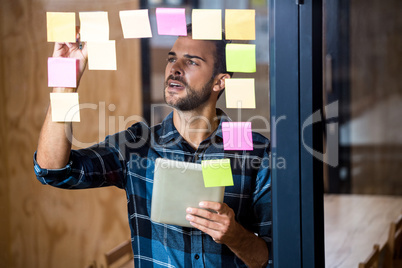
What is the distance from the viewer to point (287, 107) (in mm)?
1052

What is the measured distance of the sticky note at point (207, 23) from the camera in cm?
107

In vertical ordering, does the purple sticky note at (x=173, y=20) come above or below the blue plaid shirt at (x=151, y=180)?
above

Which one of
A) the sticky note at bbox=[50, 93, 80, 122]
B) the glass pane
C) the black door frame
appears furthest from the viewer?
the glass pane

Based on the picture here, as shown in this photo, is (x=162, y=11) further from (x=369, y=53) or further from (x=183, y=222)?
(x=369, y=53)

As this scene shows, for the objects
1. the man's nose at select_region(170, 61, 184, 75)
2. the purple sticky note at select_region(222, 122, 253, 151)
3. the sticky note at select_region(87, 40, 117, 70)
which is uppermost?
the sticky note at select_region(87, 40, 117, 70)

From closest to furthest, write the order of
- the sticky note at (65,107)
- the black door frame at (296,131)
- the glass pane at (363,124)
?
the black door frame at (296,131) < the sticky note at (65,107) < the glass pane at (363,124)

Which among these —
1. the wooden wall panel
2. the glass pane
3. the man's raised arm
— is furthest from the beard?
the glass pane

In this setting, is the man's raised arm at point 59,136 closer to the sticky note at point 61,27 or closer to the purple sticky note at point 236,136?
Result: the sticky note at point 61,27

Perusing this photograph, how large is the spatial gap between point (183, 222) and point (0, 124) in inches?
23.4

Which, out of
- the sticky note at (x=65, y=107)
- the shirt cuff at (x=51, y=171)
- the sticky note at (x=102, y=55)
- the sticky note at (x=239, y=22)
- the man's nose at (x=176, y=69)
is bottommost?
the shirt cuff at (x=51, y=171)

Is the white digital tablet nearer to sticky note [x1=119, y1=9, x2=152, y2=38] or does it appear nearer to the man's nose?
the man's nose

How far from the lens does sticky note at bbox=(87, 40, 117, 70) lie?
111 centimetres

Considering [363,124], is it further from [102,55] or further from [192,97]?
[102,55]

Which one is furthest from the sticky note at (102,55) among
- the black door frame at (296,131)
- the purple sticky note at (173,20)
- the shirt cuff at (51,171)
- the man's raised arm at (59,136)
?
the black door frame at (296,131)
